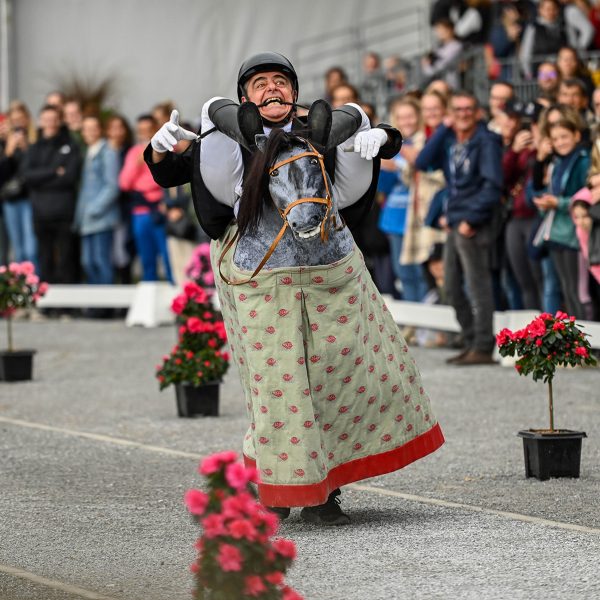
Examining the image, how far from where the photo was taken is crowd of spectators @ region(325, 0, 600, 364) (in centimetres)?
1289

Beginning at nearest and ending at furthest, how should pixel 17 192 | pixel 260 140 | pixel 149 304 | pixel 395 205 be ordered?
pixel 260 140 < pixel 395 205 < pixel 149 304 < pixel 17 192

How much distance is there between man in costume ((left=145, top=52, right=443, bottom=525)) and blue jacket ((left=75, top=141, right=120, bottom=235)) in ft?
34.5

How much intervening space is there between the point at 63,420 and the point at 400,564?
4.95 meters

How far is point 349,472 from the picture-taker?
7316mm

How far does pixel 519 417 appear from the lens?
1074 cm

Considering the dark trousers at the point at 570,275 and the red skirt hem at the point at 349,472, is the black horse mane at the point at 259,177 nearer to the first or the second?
the red skirt hem at the point at 349,472

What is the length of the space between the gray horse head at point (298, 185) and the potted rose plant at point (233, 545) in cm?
215

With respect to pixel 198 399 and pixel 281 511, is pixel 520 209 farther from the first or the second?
pixel 281 511

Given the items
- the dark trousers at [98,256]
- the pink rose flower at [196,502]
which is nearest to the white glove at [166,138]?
the pink rose flower at [196,502]

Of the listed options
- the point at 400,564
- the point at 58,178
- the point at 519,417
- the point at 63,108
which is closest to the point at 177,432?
the point at 519,417

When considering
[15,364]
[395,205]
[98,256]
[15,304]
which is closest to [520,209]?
[395,205]

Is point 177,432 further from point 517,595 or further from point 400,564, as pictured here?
point 517,595

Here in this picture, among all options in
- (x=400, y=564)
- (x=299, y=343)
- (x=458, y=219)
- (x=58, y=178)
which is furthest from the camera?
(x=58, y=178)

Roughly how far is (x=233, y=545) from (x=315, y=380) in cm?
253
